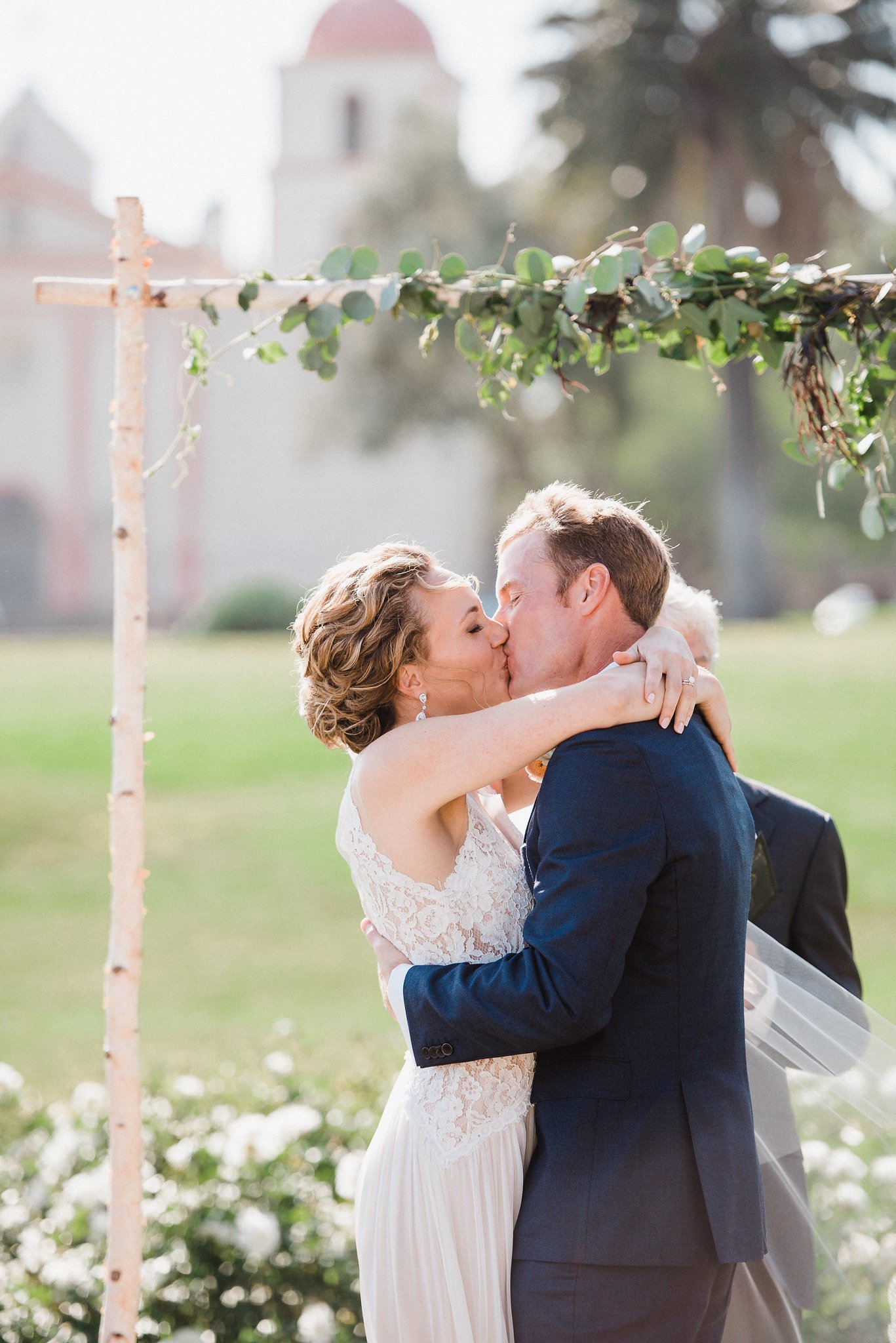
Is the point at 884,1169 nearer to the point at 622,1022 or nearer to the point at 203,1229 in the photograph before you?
the point at 622,1022

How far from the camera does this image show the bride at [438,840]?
2.25m

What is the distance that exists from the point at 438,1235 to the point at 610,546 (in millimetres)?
1263

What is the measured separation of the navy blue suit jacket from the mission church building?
29.7 m

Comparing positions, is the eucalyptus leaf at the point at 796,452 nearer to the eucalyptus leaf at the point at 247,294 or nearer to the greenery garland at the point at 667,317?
the greenery garland at the point at 667,317

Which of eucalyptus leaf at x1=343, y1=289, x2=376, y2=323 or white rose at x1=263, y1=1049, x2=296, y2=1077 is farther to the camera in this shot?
white rose at x1=263, y1=1049, x2=296, y2=1077

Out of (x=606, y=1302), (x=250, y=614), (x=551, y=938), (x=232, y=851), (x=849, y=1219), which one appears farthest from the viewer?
(x=250, y=614)

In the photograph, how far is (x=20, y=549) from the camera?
3444 cm

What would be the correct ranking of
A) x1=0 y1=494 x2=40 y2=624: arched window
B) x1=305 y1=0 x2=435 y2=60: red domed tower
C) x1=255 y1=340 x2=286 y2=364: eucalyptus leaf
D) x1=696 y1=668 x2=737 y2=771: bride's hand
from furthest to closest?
x1=305 y1=0 x2=435 y2=60: red domed tower
x1=0 y1=494 x2=40 y2=624: arched window
x1=255 y1=340 x2=286 y2=364: eucalyptus leaf
x1=696 y1=668 x2=737 y2=771: bride's hand

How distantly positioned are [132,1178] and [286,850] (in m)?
7.78

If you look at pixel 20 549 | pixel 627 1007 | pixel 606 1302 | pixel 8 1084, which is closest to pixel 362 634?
pixel 627 1007

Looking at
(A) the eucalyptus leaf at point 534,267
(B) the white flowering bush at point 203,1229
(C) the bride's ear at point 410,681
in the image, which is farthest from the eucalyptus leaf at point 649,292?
(B) the white flowering bush at point 203,1229

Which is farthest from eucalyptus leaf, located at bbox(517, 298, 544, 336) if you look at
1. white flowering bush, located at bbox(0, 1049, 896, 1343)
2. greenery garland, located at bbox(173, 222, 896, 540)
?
white flowering bush, located at bbox(0, 1049, 896, 1343)

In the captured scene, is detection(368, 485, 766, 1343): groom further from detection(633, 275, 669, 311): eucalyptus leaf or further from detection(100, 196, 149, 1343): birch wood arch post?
detection(100, 196, 149, 1343): birch wood arch post

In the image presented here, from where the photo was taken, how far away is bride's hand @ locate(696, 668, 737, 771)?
2404mm
